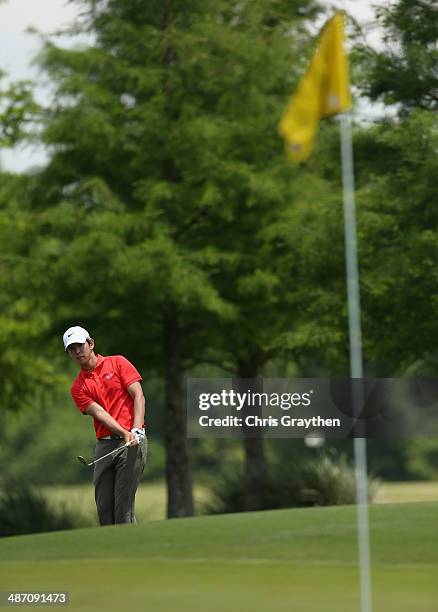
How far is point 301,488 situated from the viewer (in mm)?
23547

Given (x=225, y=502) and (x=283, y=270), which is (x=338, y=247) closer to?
(x=283, y=270)

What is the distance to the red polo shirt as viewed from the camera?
947 cm

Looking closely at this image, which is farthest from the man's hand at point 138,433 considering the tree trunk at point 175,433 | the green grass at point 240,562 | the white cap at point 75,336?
the tree trunk at point 175,433

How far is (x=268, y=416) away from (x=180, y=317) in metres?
9.91

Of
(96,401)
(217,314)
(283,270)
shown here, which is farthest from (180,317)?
(96,401)

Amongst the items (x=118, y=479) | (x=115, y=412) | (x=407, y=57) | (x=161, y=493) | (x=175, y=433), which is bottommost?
(x=118, y=479)

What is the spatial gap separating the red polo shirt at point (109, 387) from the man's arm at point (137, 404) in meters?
0.05

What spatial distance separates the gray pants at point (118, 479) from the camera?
31.3 feet

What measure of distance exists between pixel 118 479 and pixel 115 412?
51 centimetres

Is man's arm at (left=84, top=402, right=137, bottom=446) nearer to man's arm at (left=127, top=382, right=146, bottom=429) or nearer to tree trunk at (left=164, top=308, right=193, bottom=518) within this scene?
man's arm at (left=127, top=382, right=146, bottom=429)

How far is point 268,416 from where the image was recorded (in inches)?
579

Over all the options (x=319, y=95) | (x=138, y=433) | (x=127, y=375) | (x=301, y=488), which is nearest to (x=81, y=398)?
(x=127, y=375)

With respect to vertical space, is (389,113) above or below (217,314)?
above

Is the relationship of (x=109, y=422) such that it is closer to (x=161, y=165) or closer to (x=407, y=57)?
(x=407, y=57)
